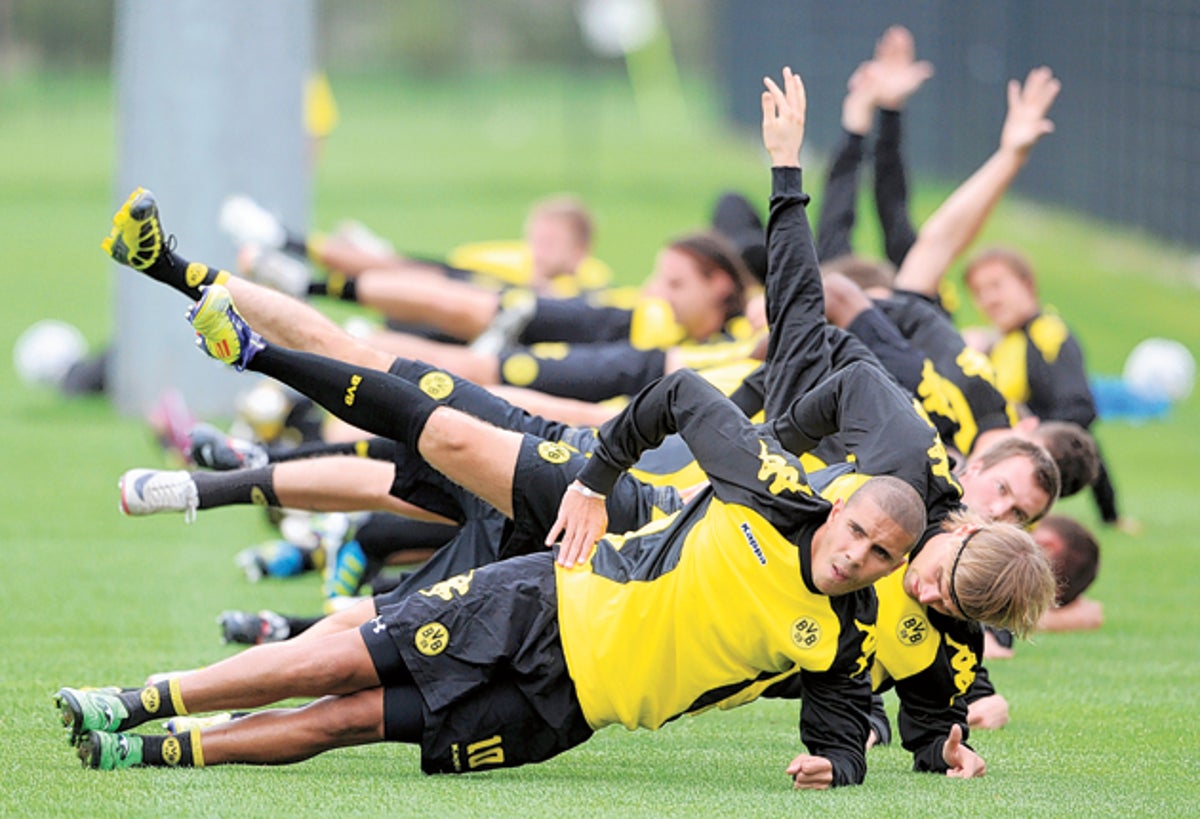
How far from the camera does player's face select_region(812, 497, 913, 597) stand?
4.05 meters

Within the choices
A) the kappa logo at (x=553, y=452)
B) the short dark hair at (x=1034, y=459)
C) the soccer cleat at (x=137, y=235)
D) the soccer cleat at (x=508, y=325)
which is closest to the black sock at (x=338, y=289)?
the soccer cleat at (x=508, y=325)

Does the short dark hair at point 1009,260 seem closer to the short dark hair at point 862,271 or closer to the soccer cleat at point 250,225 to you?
the short dark hair at point 862,271

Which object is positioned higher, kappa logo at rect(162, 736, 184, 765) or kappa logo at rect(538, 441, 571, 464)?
kappa logo at rect(538, 441, 571, 464)

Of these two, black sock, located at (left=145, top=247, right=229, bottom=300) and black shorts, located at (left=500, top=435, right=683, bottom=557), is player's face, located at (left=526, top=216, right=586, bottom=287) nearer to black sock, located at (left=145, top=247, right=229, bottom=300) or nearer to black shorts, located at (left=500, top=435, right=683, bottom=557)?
black sock, located at (left=145, top=247, right=229, bottom=300)

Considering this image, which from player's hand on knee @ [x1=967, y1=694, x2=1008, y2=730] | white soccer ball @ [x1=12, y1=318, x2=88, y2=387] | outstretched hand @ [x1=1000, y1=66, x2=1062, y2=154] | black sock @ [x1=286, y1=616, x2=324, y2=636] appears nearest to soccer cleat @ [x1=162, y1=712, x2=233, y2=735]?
black sock @ [x1=286, y1=616, x2=324, y2=636]

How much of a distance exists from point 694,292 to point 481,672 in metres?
3.25

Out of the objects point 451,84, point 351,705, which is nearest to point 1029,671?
point 351,705

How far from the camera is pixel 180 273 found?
17.2ft

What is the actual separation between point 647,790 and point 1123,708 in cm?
188

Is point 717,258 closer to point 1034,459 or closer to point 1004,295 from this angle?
point 1004,295

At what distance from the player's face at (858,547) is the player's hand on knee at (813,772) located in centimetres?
44

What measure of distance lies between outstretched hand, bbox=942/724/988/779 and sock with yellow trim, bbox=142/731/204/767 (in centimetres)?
185

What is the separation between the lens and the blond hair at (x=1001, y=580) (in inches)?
169

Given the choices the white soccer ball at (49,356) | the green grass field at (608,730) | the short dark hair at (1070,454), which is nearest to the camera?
the green grass field at (608,730)
